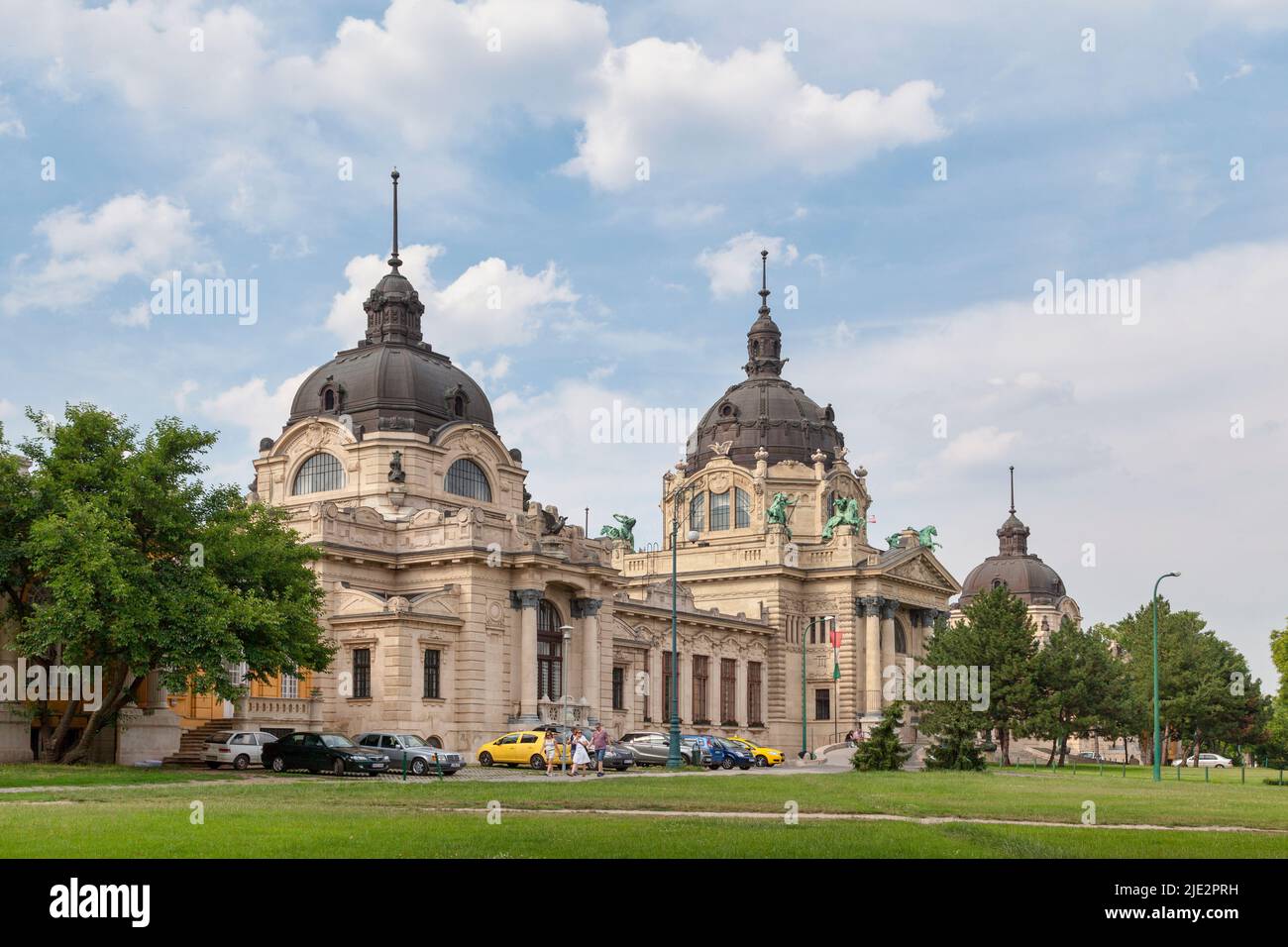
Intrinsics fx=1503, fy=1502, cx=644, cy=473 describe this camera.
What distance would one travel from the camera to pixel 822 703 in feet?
311

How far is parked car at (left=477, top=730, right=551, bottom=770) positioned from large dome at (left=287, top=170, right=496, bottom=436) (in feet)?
59.0

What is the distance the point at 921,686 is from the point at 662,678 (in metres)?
14.0

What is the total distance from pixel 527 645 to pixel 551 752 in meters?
13.4

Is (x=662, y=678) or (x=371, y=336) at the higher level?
(x=371, y=336)

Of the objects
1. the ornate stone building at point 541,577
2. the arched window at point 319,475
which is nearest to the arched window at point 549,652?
the ornate stone building at point 541,577

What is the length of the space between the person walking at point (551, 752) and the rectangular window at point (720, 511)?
4882 cm

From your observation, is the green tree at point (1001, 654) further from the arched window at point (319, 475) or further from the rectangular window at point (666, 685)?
the arched window at point (319, 475)

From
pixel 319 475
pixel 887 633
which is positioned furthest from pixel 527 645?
pixel 887 633

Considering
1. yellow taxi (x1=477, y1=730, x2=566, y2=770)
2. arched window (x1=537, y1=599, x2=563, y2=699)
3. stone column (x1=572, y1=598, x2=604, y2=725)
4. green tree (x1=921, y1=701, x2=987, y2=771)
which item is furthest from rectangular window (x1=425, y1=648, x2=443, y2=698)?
green tree (x1=921, y1=701, x2=987, y2=771)

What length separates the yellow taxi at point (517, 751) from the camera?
55062 mm

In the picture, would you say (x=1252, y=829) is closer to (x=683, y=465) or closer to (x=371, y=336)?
(x=371, y=336)

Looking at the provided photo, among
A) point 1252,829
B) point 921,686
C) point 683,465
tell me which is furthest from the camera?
point 683,465
